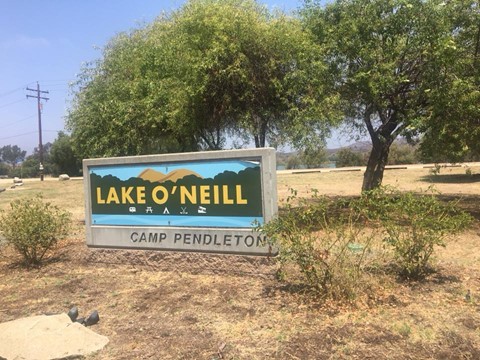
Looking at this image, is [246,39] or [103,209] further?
[246,39]

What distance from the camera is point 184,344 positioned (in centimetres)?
402

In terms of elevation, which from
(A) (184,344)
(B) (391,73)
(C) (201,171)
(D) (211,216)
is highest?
(B) (391,73)

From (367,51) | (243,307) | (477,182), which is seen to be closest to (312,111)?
(367,51)

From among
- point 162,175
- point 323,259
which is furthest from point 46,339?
point 162,175

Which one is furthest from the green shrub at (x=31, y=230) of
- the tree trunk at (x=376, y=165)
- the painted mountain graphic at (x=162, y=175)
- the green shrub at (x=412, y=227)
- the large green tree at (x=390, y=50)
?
the tree trunk at (x=376, y=165)

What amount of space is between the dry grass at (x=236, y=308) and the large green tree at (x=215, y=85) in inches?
150

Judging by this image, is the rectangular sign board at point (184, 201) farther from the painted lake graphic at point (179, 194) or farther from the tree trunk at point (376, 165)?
the tree trunk at point (376, 165)

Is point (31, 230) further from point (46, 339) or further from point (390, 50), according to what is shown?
point (390, 50)

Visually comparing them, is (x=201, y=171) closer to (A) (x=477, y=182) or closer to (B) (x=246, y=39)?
(B) (x=246, y=39)

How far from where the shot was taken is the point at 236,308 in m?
4.79

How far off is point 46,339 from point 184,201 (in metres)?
2.72

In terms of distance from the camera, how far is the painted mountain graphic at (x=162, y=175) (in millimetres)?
6402

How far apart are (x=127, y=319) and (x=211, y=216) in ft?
6.17

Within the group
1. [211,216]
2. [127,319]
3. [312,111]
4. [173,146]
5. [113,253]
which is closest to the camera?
[127,319]
